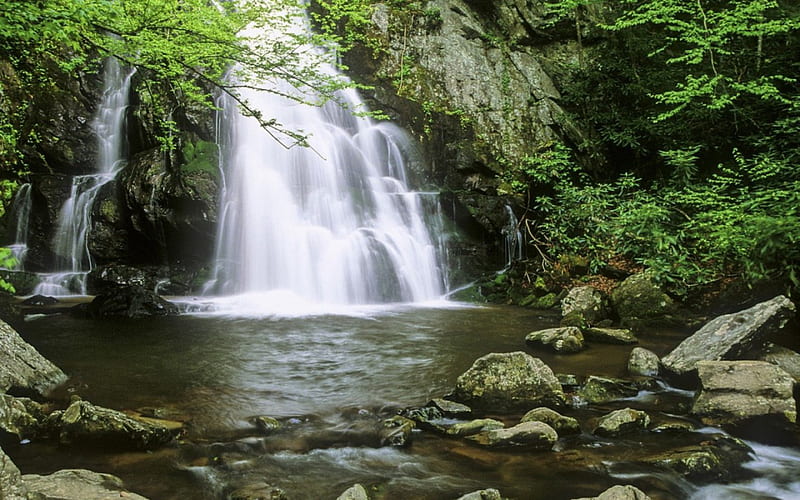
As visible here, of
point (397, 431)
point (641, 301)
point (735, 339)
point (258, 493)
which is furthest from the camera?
point (641, 301)

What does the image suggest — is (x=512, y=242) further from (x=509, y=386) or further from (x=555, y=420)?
(x=555, y=420)

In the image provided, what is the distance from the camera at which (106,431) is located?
153 inches

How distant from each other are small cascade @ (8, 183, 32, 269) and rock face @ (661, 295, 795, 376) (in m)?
14.8

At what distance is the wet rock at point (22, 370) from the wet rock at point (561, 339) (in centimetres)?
596

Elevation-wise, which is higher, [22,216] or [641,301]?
[22,216]

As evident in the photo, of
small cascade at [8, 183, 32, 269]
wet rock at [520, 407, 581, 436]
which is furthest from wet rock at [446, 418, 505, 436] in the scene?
small cascade at [8, 183, 32, 269]

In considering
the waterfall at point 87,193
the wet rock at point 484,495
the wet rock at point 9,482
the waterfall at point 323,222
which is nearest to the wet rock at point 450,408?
the wet rock at point 484,495

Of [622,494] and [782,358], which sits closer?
[622,494]

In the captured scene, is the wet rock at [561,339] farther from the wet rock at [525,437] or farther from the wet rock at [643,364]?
the wet rock at [525,437]

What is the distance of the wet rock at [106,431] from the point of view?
387 centimetres

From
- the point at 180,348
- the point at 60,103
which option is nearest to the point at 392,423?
the point at 180,348

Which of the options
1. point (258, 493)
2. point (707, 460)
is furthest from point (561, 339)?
point (258, 493)

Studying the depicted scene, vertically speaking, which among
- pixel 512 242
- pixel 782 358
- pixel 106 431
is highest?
pixel 512 242

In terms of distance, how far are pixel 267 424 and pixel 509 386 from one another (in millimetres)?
2279
